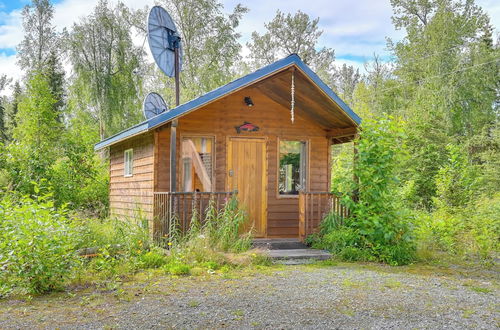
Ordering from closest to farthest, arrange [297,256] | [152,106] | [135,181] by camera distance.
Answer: [297,256] < [135,181] < [152,106]

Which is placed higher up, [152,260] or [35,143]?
[35,143]

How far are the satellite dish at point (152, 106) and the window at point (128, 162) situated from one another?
1.62 meters

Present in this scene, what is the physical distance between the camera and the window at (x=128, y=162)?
11.2 meters

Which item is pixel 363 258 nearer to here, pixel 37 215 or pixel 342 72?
pixel 37 215

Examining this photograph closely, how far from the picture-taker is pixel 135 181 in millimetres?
10695

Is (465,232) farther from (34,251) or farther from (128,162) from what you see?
(34,251)

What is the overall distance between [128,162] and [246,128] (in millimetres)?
3377

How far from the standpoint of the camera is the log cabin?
920 centimetres

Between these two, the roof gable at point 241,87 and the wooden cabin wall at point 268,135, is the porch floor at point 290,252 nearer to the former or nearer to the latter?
the wooden cabin wall at point 268,135

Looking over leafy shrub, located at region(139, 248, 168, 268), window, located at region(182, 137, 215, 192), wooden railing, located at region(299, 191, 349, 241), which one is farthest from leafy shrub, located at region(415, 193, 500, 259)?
leafy shrub, located at region(139, 248, 168, 268)

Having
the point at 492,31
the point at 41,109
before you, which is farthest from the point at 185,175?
the point at 492,31

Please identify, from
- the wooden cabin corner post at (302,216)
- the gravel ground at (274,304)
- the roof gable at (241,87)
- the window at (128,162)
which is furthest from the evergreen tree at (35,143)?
the gravel ground at (274,304)

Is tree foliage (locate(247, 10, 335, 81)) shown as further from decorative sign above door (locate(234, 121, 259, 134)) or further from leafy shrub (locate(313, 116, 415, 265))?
leafy shrub (locate(313, 116, 415, 265))

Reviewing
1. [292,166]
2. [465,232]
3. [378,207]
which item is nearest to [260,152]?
[292,166]
